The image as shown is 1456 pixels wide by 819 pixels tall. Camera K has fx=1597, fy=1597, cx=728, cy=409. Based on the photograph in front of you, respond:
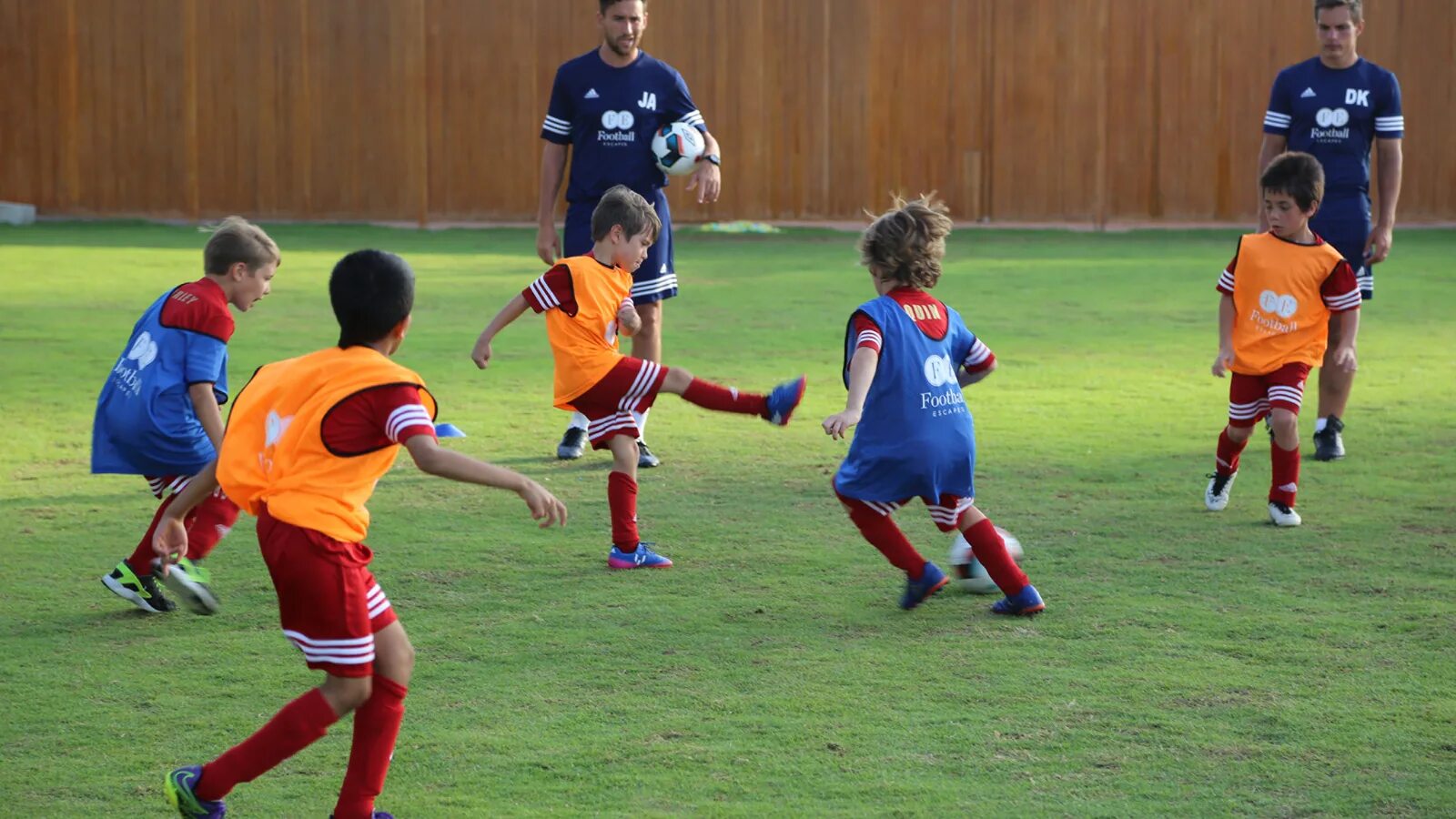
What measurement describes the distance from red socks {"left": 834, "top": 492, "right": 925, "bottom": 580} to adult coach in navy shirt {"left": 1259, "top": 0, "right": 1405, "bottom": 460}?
3455 millimetres

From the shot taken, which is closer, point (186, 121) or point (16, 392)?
point (16, 392)

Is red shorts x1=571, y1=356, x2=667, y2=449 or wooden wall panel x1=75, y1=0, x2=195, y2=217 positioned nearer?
red shorts x1=571, y1=356, x2=667, y2=449

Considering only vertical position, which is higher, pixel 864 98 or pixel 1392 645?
pixel 864 98

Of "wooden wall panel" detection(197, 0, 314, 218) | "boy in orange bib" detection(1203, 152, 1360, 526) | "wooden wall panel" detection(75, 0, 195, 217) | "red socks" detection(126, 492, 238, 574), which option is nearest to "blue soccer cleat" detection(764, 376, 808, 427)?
"red socks" detection(126, 492, 238, 574)

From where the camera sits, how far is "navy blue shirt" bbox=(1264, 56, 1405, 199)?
729cm

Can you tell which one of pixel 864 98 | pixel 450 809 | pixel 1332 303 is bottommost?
pixel 450 809

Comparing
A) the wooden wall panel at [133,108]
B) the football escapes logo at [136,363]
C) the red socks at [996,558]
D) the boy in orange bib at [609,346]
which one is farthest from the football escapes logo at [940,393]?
the wooden wall panel at [133,108]

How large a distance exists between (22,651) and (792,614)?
209 cm

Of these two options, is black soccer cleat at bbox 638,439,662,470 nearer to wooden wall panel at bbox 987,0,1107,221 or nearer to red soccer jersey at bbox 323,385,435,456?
red soccer jersey at bbox 323,385,435,456

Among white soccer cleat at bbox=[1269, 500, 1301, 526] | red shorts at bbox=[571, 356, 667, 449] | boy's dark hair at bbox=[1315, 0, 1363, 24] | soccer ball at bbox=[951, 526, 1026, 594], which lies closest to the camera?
soccer ball at bbox=[951, 526, 1026, 594]

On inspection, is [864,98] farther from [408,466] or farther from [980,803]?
[980,803]

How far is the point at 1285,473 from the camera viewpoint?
5.67m

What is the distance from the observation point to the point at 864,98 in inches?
768

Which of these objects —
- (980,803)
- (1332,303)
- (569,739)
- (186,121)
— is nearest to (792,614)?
(569,739)
